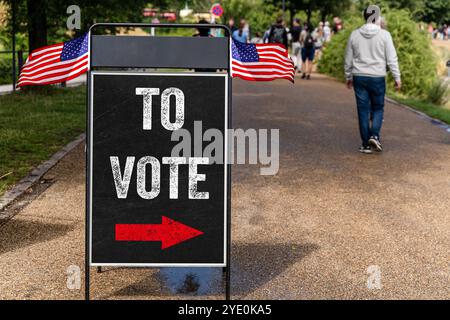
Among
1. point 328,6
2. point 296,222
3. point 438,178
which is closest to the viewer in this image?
point 296,222

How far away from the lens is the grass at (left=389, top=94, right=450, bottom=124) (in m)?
15.4

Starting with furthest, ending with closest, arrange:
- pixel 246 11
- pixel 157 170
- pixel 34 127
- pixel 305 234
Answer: pixel 246 11 < pixel 34 127 < pixel 305 234 < pixel 157 170

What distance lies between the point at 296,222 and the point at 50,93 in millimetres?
12367

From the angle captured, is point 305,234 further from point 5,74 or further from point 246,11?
point 246,11

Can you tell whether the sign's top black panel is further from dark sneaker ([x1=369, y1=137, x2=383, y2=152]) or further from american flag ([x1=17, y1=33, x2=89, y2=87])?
dark sneaker ([x1=369, y1=137, x2=383, y2=152])

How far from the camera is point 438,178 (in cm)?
893

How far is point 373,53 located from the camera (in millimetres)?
10273

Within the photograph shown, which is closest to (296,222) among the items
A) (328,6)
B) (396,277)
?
(396,277)

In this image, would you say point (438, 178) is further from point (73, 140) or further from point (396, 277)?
point (73, 140)

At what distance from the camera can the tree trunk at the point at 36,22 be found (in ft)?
56.4

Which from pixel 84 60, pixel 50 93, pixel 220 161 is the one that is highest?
pixel 84 60

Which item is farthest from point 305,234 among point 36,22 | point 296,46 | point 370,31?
point 296,46

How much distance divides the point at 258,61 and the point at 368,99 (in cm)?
594

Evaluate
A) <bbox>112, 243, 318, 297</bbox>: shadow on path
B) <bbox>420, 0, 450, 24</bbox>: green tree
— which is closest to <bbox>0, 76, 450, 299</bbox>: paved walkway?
<bbox>112, 243, 318, 297</bbox>: shadow on path
